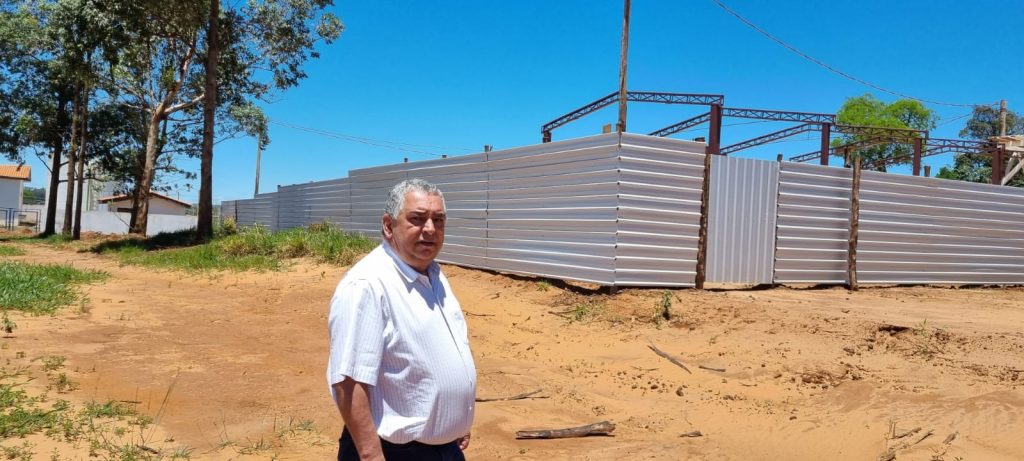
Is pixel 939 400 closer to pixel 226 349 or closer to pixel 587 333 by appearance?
pixel 587 333

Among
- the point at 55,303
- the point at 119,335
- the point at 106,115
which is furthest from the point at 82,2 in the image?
the point at 119,335

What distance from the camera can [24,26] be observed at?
918 inches

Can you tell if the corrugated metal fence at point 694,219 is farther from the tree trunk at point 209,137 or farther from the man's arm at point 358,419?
the tree trunk at point 209,137

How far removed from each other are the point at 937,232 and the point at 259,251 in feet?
44.6

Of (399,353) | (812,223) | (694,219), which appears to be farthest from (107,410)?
Result: (812,223)

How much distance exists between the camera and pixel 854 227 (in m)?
9.89

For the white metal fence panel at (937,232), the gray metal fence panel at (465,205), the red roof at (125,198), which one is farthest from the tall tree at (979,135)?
the red roof at (125,198)

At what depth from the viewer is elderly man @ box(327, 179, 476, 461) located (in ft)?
6.07

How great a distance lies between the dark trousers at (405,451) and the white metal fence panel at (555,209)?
656cm

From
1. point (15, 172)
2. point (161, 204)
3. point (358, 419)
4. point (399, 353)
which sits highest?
point (15, 172)

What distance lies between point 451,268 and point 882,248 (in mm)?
7390

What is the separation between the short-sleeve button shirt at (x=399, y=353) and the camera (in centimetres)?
185

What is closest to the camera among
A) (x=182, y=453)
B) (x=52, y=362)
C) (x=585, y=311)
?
(x=182, y=453)

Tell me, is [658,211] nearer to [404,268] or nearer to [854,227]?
[854,227]
